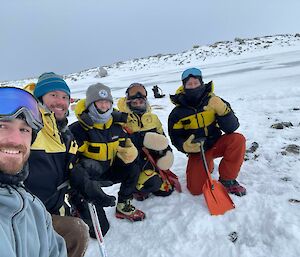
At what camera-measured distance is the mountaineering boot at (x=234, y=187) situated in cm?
415

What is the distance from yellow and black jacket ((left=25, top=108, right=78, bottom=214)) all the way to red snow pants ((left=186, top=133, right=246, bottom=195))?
1894mm

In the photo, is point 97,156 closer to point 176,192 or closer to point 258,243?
point 176,192

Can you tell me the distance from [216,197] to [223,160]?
61 cm

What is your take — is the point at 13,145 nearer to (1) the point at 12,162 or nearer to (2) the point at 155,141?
(1) the point at 12,162

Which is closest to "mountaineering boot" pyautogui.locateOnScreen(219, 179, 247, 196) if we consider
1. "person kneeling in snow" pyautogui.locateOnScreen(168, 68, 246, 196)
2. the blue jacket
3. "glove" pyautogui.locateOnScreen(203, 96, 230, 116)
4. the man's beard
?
"person kneeling in snow" pyautogui.locateOnScreen(168, 68, 246, 196)

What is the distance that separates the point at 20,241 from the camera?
5.47 ft

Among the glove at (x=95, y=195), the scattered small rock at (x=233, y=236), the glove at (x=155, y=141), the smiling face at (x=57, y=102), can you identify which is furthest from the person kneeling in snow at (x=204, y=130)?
the smiling face at (x=57, y=102)

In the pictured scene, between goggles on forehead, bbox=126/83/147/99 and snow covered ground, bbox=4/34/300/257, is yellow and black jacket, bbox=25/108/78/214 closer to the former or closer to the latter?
snow covered ground, bbox=4/34/300/257

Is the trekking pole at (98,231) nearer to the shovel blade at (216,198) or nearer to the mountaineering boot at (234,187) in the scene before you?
the shovel blade at (216,198)

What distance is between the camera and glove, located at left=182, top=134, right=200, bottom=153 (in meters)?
4.51

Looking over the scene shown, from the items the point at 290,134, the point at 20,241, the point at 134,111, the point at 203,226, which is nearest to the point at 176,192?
the point at 203,226

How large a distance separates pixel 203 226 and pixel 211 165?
129 centimetres

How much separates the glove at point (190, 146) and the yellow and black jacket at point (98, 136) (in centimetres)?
96

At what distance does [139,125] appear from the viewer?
4.59 meters
